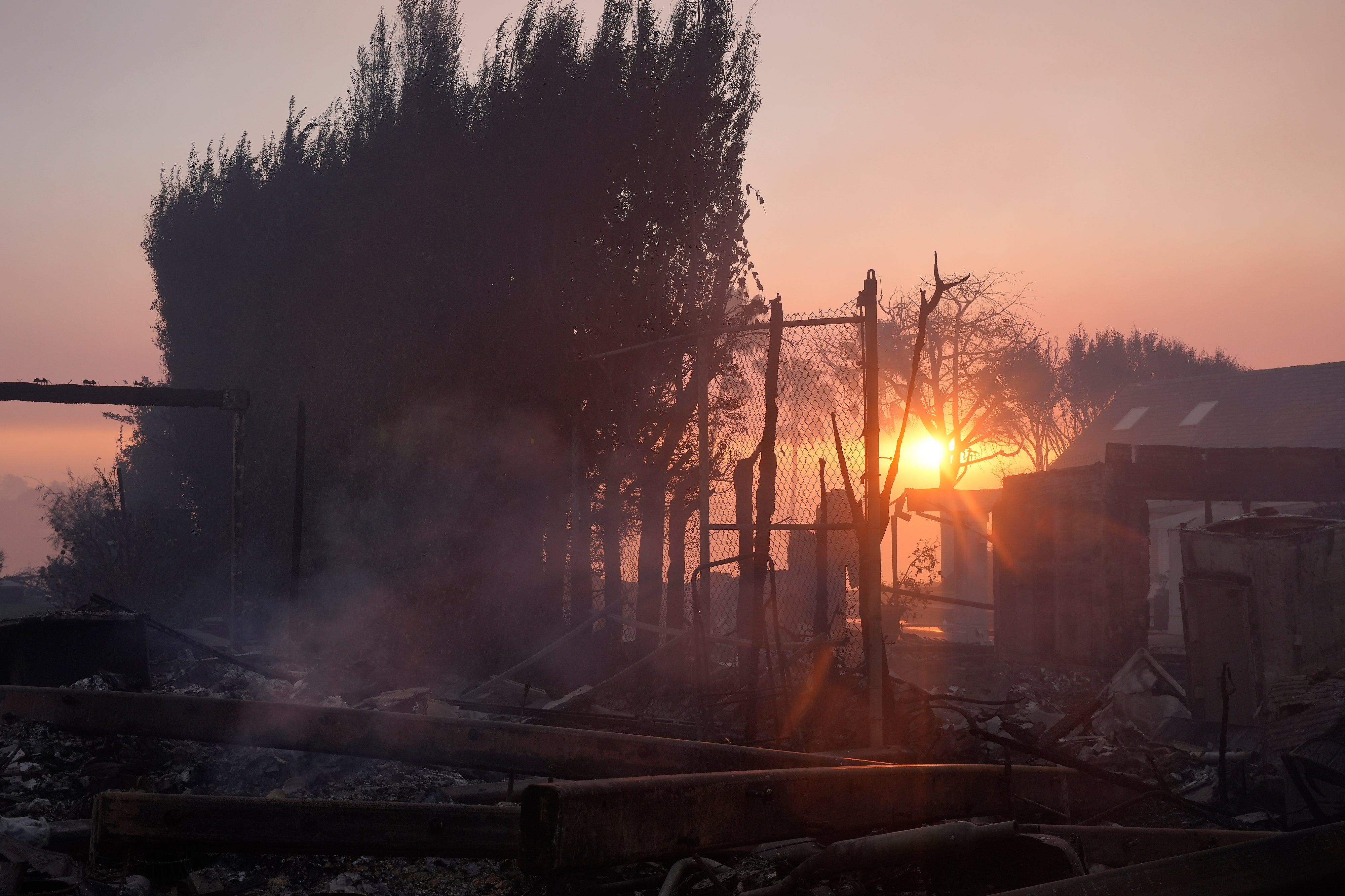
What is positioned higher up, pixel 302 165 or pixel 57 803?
pixel 302 165

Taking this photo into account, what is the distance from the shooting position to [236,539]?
15.3m

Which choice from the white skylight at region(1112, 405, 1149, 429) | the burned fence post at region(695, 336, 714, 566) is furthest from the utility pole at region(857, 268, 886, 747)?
the white skylight at region(1112, 405, 1149, 429)

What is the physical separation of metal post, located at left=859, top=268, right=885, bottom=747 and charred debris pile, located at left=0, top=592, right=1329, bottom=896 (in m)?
0.36

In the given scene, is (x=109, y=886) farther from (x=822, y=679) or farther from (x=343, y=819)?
(x=822, y=679)

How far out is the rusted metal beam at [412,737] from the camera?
4.46 m

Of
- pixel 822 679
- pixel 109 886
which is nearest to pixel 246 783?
pixel 109 886

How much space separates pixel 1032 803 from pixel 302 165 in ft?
72.3

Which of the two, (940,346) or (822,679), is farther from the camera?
(940,346)

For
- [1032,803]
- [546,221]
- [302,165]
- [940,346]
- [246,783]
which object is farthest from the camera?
[940,346]

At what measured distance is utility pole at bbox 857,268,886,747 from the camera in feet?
18.4

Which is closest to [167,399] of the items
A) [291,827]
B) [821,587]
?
[821,587]

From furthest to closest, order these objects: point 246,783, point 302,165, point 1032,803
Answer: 1. point 302,165
2. point 246,783
3. point 1032,803

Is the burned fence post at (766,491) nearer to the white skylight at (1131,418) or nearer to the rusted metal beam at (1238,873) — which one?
the rusted metal beam at (1238,873)

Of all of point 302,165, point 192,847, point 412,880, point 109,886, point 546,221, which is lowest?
point 412,880
